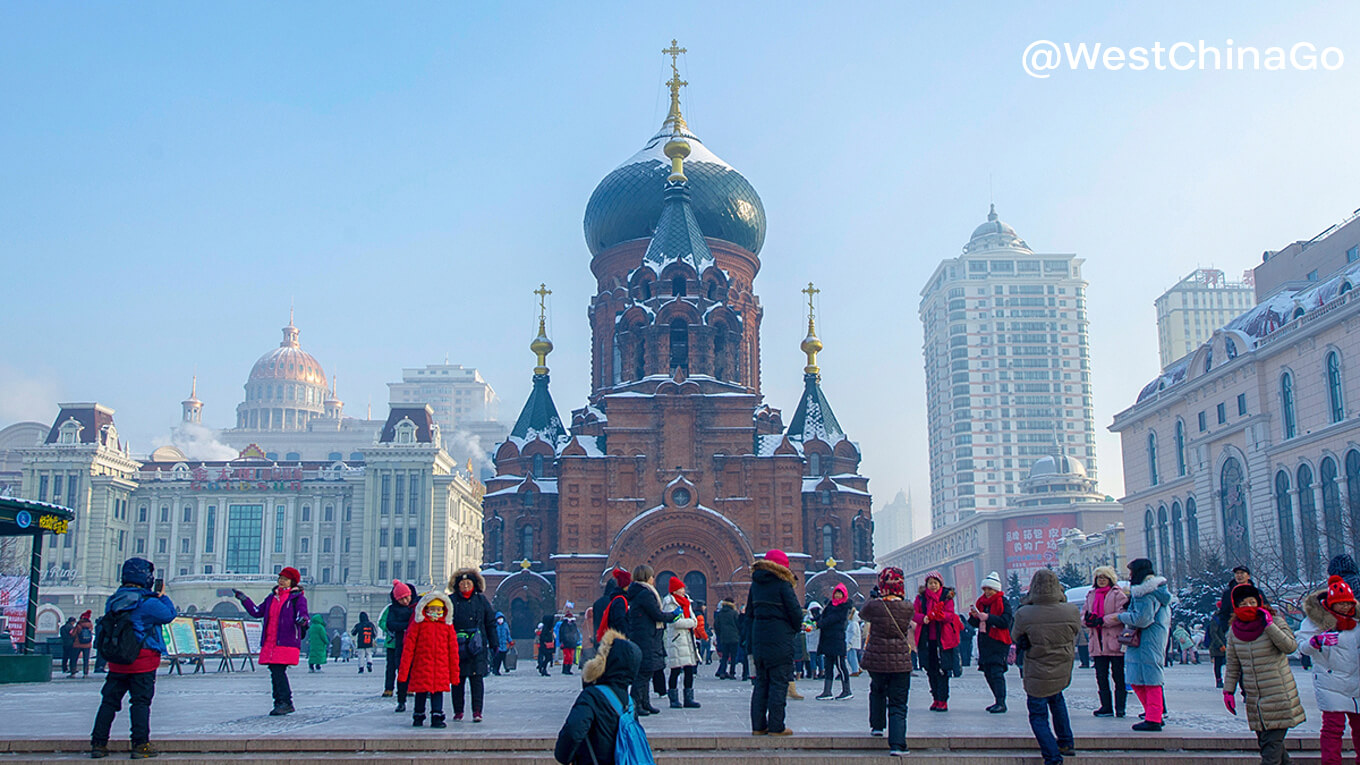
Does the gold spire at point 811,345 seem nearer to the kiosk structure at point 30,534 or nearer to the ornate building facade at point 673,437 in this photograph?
the ornate building facade at point 673,437

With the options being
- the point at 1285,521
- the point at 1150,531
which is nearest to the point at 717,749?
the point at 1285,521

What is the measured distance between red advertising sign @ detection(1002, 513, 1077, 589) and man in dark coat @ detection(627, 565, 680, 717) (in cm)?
9876

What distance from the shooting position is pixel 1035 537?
4188 inches

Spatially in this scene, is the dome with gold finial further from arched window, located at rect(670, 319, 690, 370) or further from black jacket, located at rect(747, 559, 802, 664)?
black jacket, located at rect(747, 559, 802, 664)

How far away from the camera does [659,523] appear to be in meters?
37.1

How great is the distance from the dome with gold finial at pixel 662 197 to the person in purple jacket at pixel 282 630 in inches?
1320

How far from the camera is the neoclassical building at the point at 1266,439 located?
42.1 metres

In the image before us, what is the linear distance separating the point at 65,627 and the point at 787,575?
22.8 meters

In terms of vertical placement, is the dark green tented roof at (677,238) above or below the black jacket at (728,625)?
above

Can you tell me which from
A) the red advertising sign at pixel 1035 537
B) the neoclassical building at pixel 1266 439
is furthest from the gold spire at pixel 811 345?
the red advertising sign at pixel 1035 537

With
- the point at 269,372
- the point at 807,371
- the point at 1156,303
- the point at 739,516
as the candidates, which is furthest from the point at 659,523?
the point at 1156,303

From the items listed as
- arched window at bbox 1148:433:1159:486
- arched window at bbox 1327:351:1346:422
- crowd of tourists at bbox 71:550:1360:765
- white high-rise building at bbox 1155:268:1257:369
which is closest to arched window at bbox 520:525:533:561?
crowd of tourists at bbox 71:550:1360:765

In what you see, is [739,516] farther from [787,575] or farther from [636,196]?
[787,575]

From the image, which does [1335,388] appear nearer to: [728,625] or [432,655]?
[728,625]
